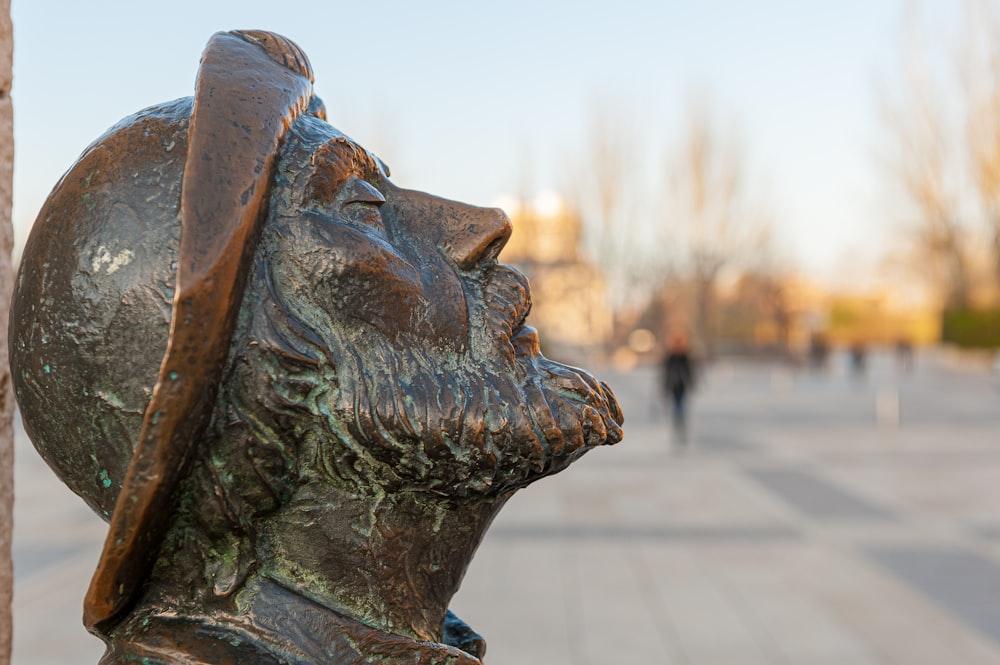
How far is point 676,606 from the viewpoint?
4.83 m

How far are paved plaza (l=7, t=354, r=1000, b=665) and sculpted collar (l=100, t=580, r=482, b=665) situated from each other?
3.20 m

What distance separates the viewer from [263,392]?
38.7 inches

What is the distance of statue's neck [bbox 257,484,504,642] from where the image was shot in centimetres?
105

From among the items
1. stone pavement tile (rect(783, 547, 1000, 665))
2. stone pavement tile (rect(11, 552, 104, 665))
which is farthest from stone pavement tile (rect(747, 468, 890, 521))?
stone pavement tile (rect(11, 552, 104, 665))

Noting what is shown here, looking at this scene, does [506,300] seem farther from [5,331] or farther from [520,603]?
[520,603]

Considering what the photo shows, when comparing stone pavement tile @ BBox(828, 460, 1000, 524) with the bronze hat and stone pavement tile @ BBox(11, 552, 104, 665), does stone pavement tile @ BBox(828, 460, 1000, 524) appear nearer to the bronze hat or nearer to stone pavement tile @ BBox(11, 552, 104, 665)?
stone pavement tile @ BBox(11, 552, 104, 665)

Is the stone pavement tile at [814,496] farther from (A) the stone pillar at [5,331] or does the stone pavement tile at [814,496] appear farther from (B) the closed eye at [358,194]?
(B) the closed eye at [358,194]

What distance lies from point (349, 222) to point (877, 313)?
6089cm

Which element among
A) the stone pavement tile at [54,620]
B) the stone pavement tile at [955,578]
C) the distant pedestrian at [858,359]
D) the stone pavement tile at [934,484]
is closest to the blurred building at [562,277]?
the distant pedestrian at [858,359]

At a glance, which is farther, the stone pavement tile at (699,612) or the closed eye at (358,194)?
the stone pavement tile at (699,612)

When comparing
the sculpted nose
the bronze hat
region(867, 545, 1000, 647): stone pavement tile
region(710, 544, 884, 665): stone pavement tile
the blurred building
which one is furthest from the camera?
the blurred building

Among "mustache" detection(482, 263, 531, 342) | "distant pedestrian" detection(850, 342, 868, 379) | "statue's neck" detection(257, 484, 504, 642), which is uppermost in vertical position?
"mustache" detection(482, 263, 531, 342)

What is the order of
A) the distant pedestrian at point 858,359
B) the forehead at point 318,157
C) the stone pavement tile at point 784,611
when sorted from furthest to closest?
the distant pedestrian at point 858,359
the stone pavement tile at point 784,611
the forehead at point 318,157

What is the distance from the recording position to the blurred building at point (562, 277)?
27312 millimetres
